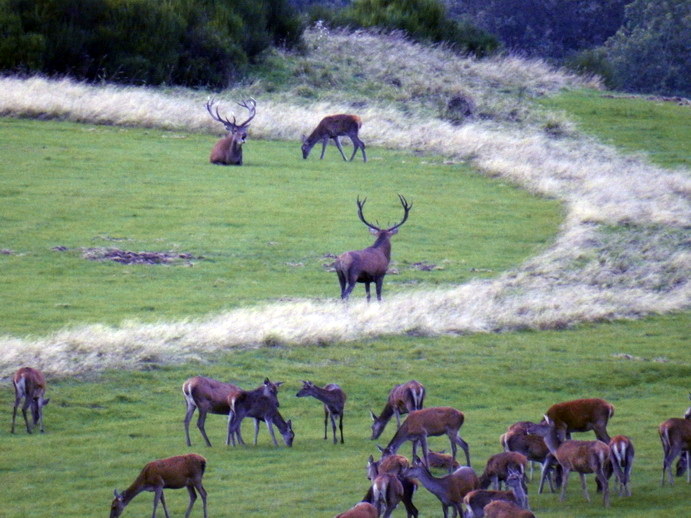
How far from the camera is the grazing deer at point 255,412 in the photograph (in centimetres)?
1198

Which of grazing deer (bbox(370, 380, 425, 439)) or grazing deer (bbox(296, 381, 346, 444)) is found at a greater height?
grazing deer (bbox(370, 380, 425, 439))

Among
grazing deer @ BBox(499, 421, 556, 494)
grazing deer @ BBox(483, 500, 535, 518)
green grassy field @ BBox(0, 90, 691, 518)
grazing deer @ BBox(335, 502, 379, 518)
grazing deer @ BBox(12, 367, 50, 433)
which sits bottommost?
green grassy field @ BBox(0, 90, 691, 518)

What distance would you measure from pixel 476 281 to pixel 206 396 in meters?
10.0

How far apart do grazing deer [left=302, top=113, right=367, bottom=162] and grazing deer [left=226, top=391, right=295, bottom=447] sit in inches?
775

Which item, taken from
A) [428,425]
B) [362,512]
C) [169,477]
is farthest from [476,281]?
Answer: [362,512]

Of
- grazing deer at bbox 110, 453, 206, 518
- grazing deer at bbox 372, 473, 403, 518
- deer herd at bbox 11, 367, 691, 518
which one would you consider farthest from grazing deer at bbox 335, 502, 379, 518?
grazing deer at bbox 110, 453, 206, 518

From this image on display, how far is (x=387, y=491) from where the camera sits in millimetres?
9055

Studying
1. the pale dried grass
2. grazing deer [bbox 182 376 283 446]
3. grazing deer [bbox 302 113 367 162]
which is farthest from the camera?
grazing deer [bbox 302 113 367 162]

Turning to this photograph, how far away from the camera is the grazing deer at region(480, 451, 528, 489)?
9.67m

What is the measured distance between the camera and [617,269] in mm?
22500

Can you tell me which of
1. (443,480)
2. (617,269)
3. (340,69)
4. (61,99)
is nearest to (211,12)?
(340,69)

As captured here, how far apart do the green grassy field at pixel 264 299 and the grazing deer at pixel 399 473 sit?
1.49ft

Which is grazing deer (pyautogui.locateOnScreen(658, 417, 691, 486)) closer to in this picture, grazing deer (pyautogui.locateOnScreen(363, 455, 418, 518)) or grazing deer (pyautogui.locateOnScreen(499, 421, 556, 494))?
grazing deer (pyautogui.locateOnScreen(499, 421, 556, 494))

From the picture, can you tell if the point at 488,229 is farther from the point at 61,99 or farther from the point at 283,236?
the point at 61,99
